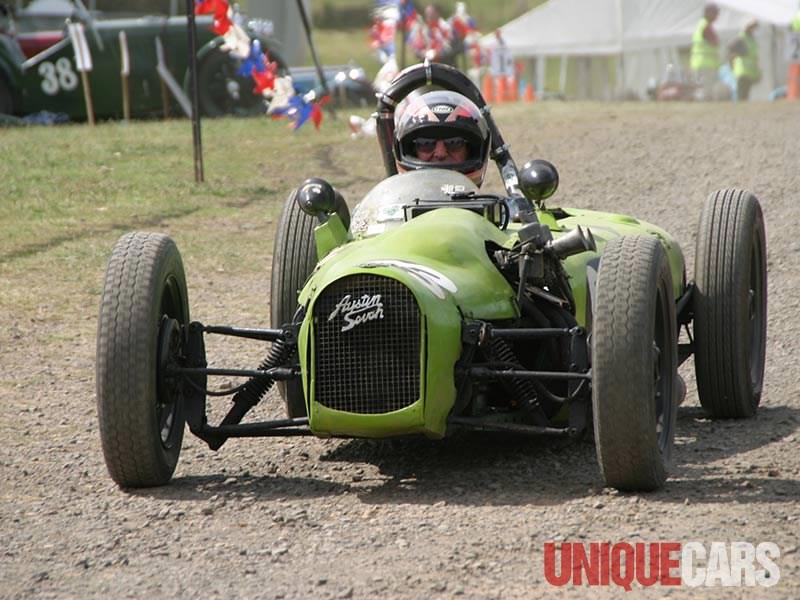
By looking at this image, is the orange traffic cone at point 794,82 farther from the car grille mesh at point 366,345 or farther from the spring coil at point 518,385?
the car grille mesh at point 366,345

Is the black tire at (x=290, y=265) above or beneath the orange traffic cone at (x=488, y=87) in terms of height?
above

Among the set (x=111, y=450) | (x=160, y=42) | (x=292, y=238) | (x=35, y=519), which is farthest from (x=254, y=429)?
(x=160, y=42)

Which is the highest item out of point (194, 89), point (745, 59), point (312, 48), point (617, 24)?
→ point (194, 89)

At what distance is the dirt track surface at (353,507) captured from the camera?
4496 mm

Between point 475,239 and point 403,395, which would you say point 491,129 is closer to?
point 475,239

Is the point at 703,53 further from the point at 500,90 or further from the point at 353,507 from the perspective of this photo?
the point at 353,507

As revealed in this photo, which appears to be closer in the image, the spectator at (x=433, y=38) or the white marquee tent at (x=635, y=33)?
the spectator at (x=433, y=38)

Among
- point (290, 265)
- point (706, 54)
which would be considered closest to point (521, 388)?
point (290, 265)

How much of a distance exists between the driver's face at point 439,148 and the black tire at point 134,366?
1691 mm

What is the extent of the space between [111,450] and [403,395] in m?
1.16

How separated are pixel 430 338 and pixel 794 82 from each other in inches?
800

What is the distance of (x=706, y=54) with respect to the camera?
24.5m

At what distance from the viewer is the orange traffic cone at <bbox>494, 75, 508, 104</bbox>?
1070 inches

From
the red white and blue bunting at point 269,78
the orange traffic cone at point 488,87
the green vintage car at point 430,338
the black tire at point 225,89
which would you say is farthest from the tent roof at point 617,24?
the green vintage car at point 430,338
